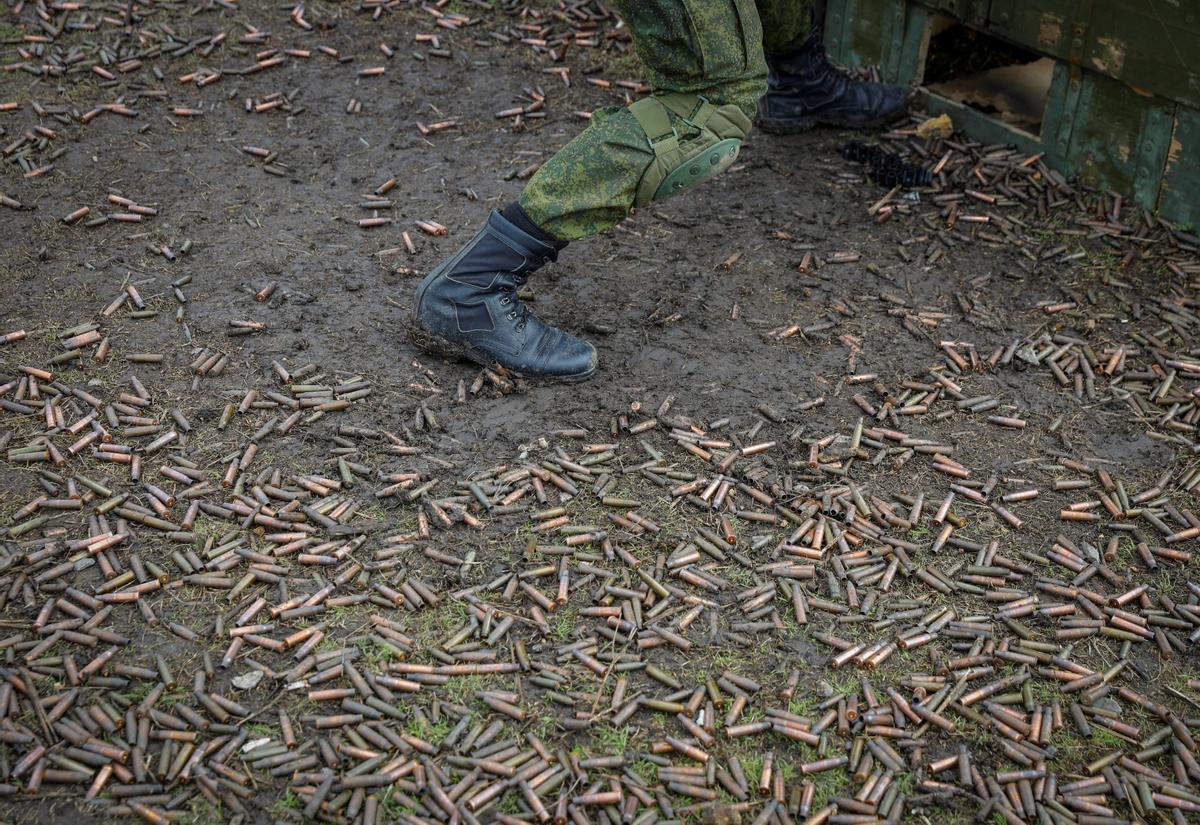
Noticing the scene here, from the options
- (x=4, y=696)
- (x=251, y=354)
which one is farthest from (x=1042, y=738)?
(x=251, y=354)

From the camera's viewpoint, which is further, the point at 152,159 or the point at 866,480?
the point at 152,159

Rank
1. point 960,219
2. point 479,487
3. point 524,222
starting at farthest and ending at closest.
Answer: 1. point 960,219
2. point 524,222
3. point 479,487

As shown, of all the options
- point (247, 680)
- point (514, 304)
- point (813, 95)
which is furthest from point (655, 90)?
point (247, 680)

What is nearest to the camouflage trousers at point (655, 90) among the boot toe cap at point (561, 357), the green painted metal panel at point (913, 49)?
the boot toe cap at point (561, 357)

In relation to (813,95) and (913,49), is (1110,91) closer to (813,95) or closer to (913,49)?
(913,49)

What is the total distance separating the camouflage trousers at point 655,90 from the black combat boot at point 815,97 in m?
2.30

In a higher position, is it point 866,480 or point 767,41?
point 767,41

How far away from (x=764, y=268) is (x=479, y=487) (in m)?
2.35

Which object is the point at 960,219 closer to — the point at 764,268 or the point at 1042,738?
the point at 764,268

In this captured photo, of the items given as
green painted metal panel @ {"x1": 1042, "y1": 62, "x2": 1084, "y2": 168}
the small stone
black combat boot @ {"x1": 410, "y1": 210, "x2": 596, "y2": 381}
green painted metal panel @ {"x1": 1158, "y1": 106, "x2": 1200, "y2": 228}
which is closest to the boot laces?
black combat boot @ {"x1": 410, "y1": 210, "x2": 596, "y2": 381}

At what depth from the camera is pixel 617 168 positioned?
15.9 ft

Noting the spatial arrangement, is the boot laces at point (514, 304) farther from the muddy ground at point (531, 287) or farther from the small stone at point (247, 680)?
the small stone at point (247, 680)

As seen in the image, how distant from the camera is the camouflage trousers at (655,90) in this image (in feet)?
15.4

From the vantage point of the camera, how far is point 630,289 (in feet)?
19.5
